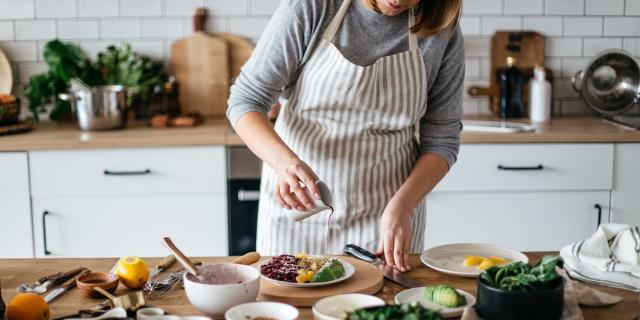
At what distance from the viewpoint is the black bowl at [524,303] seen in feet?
4.31

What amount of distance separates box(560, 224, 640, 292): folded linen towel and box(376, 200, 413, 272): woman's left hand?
0.34 meters

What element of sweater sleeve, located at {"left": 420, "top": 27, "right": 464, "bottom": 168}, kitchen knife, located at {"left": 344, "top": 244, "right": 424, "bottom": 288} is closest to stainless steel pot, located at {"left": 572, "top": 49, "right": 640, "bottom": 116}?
sweater sleeve, located at {"left": 420, "top": 27, "right": 464, "bottom": 168}

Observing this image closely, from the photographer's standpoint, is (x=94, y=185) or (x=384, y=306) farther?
(x=94, y=185)

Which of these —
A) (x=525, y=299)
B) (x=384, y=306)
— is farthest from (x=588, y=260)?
(x=384, y=306)

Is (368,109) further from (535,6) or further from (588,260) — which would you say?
(535,6)

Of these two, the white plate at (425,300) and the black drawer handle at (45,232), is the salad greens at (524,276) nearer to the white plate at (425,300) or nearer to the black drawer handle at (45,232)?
the white plate at (425,300)

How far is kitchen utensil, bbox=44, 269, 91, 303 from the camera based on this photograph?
157cm

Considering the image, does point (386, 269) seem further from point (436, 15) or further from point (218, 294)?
point (436, 15)

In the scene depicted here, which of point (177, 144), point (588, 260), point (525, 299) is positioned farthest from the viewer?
point (177, 144)

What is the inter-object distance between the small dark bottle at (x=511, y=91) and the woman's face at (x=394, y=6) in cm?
174

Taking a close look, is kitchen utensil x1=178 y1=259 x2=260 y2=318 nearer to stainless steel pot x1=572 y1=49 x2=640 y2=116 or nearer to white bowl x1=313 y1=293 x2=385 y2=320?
white bowl x1=313 y1=293 x2=385 y2=320

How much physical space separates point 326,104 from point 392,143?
21 cm

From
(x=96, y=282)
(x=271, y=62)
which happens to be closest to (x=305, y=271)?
(x=96, y=282)

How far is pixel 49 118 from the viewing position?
3717mm
